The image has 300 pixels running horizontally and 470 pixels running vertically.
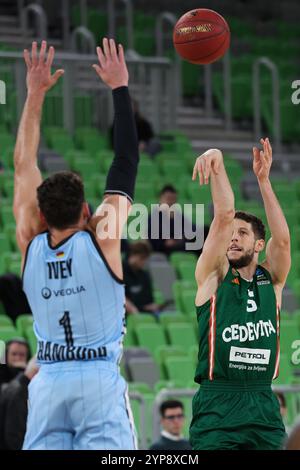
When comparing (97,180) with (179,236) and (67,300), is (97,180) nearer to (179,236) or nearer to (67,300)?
(179,236)

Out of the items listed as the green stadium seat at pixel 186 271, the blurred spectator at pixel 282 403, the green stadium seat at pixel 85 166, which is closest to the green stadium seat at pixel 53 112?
the green stadium seat at pixel 85 166

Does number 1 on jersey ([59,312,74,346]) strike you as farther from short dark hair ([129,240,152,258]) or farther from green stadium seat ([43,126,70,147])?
green stadium seat ([43,126,70,147])

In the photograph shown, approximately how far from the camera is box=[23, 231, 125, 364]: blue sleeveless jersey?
6.34 metres

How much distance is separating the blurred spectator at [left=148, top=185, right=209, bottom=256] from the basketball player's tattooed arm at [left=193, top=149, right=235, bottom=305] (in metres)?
7.06

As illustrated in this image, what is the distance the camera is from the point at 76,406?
6.31 m

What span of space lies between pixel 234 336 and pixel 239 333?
1.4 inches

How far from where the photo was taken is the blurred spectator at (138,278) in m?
14.5

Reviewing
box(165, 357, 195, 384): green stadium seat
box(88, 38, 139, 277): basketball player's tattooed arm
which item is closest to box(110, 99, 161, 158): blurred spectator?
box(165, 357, 195, 384): green stadium seat

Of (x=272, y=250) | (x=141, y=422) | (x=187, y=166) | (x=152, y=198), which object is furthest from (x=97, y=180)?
(x=272, y=250)

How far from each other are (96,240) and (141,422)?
5.39 metres

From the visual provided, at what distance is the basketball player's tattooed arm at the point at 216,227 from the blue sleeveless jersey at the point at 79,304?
38.0 inches

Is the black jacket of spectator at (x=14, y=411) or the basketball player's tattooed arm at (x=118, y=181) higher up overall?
the basketball player's tattooed arm at (x=118, y=181)

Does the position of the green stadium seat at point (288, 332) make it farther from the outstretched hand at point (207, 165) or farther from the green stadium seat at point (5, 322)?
the outstretched hand at point (207, 165)

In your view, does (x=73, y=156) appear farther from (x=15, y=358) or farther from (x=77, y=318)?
(x=77, y=318)
